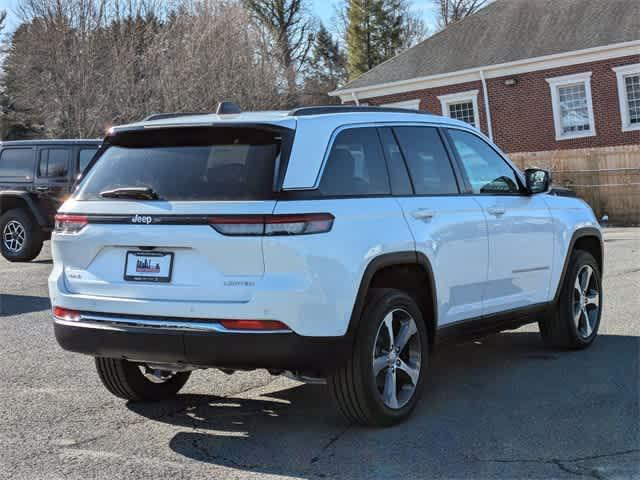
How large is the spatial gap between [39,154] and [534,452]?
41.1 feet

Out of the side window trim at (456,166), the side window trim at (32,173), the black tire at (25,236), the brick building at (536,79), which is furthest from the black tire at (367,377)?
the brick building at (536,79)

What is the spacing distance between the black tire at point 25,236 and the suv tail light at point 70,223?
34.8ft

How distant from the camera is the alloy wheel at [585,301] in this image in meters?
7.54

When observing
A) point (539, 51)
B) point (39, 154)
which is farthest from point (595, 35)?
point (39, 154)

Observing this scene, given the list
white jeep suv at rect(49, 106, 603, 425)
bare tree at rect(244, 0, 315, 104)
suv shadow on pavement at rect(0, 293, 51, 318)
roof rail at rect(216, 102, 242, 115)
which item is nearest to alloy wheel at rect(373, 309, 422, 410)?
white jeep suv at rect(49, 106, 603, 425)

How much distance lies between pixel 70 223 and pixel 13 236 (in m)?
11.1

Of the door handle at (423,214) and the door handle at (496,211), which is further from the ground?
the door handle at (423,214)

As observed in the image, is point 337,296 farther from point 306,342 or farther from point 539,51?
point 539,51

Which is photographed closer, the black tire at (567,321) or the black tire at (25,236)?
the black tire at (567,321)

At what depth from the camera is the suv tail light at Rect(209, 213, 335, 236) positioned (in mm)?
4746

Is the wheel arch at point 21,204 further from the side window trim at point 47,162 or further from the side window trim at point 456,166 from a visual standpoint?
the side window trim at point 456,166

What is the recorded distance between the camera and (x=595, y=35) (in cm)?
2939

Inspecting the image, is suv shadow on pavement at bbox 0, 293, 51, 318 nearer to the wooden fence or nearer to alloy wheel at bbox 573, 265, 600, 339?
alloy wheel at bbox 573, 265, 600, 339

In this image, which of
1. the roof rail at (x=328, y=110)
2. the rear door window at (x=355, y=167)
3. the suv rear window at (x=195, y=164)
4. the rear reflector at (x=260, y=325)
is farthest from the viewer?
the roof rail at (x=328, y=110)
